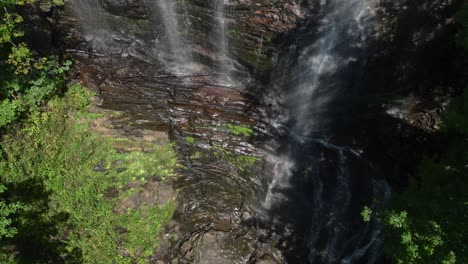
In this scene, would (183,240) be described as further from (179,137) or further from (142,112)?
(142,112)

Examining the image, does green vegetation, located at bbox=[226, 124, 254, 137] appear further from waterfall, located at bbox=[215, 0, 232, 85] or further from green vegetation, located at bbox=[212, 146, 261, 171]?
waterfall, located at bbox=[215, 0, 232, 85]

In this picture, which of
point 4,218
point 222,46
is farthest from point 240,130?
point 4,218

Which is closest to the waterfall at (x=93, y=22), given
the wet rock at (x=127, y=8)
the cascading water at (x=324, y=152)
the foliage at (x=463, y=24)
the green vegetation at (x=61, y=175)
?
the wet rock at (x=127, y=8)

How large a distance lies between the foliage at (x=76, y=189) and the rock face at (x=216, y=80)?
2.50 ft

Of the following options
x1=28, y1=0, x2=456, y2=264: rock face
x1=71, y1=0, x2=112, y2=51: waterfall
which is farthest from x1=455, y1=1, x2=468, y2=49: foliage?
x1=71, y1=0, x2=112, y2=51: waterfall

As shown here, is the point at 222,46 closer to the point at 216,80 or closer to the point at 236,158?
the point at 216,80

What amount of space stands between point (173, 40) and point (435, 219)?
28.6ft

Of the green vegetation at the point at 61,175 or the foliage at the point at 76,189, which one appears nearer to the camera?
the green vegetation at the point at 61,175

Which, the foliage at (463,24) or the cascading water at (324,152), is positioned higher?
the foliage at (463,24)

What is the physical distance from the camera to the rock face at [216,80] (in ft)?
31.9

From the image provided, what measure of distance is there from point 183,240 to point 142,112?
417 centimetres

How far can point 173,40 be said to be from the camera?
38.1ft

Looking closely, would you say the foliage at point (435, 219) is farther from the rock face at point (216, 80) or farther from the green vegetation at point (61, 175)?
the green vegetation at point (61, 175)

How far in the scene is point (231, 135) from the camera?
11.2 m
